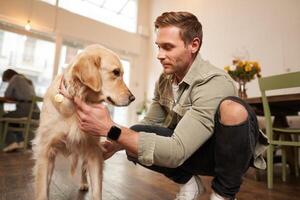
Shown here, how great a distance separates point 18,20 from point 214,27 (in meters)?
3.63

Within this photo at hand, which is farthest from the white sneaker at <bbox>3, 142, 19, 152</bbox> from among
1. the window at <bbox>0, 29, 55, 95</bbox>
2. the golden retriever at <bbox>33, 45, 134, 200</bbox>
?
the golden retriever at <bbox>33, 45, 134, 200</bbox>

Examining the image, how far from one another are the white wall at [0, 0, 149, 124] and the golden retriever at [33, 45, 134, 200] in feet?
13.8

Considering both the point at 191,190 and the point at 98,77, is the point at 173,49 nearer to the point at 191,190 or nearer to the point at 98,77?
the point at 98,77

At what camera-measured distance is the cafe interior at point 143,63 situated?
171cm

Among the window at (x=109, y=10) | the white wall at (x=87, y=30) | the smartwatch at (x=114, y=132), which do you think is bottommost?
the smartwatch at (x=114, y=132)

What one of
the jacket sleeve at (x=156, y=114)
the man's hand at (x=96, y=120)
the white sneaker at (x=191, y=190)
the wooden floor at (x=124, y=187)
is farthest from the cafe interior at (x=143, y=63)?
the man's hand at (x=96, y=120)

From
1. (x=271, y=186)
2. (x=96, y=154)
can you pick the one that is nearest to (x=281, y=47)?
(x=271, y=186)

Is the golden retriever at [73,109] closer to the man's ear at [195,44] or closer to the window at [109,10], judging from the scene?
the man's ear at [195,44]

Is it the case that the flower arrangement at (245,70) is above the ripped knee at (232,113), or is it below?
above

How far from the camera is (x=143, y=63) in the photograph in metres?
6.16

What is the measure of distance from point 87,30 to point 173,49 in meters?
4.76

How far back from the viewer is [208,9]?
185 inches

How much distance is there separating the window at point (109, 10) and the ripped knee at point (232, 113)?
500cm

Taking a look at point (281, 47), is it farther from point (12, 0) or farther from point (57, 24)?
point (12, 0)
